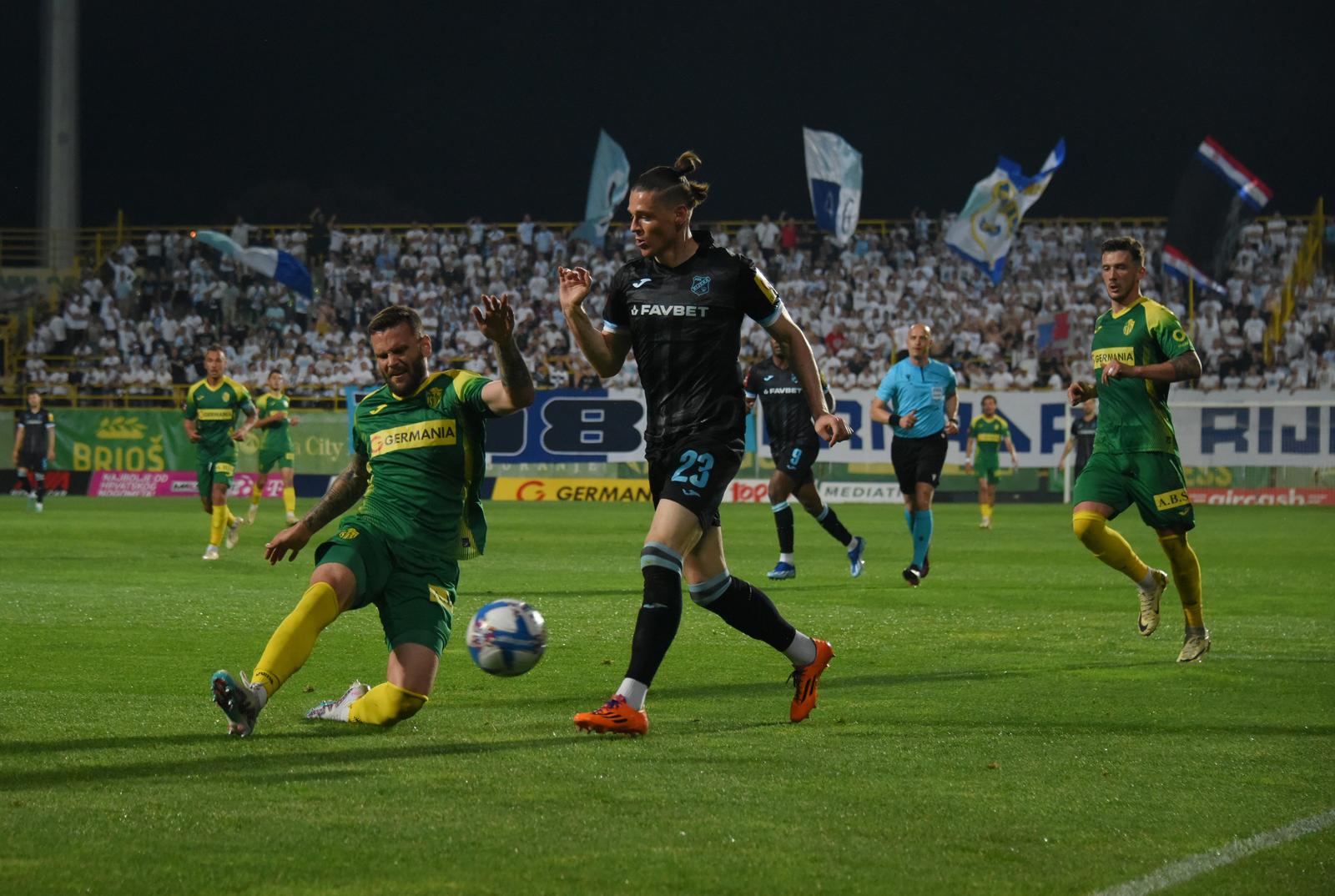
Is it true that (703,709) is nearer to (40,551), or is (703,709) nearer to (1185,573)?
(1185,573)

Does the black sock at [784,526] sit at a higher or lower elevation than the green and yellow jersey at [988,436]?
lower

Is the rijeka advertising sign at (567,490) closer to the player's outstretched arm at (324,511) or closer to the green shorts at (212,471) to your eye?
the green shorts at (212,471)

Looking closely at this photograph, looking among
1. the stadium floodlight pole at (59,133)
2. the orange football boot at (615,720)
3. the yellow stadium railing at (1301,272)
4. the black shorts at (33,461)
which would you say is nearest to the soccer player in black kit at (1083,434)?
the yellow stadium railing at (1301,272)

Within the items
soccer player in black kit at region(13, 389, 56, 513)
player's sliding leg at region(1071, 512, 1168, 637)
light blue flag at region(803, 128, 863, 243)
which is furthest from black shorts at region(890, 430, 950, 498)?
light blue flag at region(803, 128, 863, 243)

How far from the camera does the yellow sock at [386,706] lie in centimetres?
677

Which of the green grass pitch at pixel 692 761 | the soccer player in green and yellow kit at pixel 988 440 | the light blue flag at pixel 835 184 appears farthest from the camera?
the light blue flag at pixel 835 184

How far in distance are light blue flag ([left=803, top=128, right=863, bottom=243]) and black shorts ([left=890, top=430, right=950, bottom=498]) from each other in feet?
78.4

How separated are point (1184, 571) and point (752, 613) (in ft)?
12.7

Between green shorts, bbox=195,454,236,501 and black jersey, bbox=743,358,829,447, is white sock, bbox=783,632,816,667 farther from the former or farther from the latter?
green shorts, bbox=195,454,236,501

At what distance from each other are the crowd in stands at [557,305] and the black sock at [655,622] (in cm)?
2980

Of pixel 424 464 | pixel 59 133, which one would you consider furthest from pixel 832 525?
pixel 59 133

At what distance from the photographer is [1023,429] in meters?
33.8

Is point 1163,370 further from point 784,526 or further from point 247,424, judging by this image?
point 247,424

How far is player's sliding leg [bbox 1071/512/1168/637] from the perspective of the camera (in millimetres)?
9625
